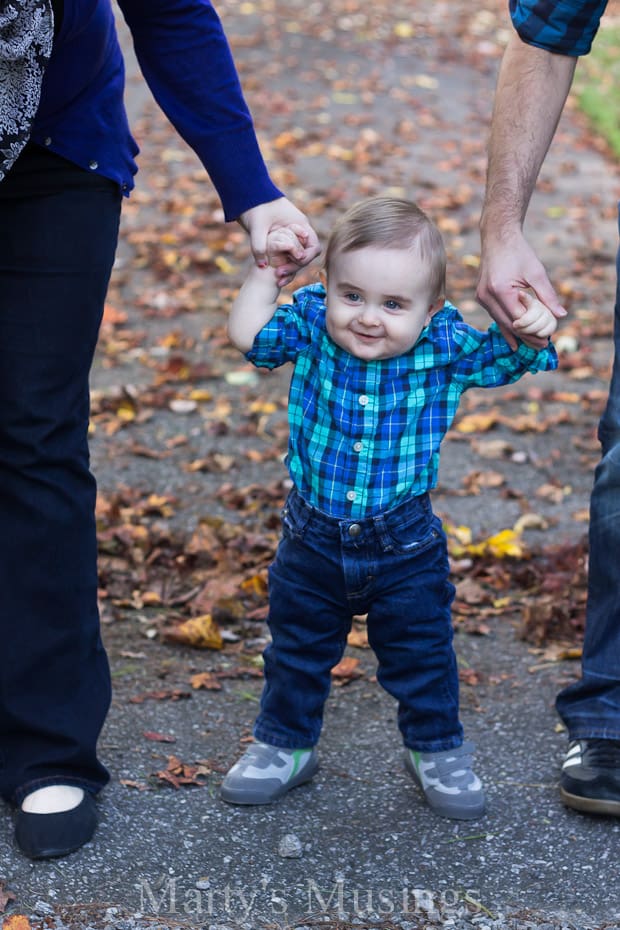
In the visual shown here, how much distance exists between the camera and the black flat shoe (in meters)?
2.54

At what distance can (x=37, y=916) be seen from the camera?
237cm

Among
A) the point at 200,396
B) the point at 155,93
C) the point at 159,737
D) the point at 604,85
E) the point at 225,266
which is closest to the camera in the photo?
the point at 155,93

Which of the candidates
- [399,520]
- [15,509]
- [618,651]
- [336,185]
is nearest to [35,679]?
[15,509]

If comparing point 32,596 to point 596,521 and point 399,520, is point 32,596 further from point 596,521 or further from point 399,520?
point 596,521

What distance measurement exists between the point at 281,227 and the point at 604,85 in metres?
13.4

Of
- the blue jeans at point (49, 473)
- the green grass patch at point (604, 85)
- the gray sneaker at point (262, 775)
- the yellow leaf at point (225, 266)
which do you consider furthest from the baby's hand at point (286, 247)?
the green grass patch at point (604, 85)

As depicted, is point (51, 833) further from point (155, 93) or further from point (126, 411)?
point (126, 411)

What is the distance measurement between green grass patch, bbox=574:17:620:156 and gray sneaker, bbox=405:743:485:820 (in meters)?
9.89

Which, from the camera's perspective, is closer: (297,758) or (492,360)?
(492,360)

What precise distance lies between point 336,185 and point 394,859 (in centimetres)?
827

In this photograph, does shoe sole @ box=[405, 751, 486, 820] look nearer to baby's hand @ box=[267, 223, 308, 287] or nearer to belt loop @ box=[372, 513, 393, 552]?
belt loop @ box=[372, 513, 393, 552]

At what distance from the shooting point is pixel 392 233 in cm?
253

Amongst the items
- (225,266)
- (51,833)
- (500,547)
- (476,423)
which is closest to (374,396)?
(51,833)

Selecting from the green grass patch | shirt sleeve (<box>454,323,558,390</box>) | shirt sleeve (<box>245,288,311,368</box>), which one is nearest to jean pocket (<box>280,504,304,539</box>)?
shirt sleeve (<box>245,288,311,368</box>)
